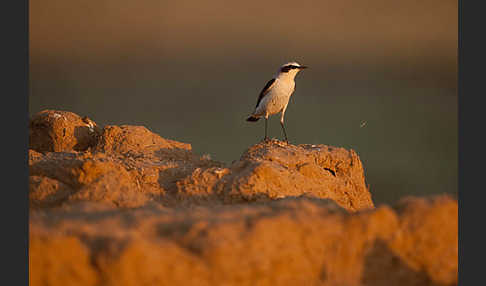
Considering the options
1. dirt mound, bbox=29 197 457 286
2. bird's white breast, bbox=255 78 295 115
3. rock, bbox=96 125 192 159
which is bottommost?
dirt mound, bbox=29 197 457 286

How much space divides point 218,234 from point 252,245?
22cm

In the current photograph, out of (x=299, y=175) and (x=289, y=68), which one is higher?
(x=289, y=68)

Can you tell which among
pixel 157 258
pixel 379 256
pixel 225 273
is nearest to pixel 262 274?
pixel 225 273

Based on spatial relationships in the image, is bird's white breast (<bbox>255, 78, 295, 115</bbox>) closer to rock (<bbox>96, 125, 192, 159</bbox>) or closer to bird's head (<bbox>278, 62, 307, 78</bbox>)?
bird's head (<bbox>278, 62, 307, 78</bbox>)

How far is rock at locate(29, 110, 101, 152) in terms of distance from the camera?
677 centimetres

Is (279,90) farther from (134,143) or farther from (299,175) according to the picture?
(299,175)

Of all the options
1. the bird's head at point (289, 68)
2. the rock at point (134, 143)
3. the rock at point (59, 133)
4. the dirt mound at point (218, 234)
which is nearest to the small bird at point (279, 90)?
the bird's head at point (289, 68)

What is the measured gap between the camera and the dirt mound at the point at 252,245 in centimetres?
261

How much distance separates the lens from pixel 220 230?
9.26 ft

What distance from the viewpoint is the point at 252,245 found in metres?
2.81

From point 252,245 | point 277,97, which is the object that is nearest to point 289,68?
point 277,97

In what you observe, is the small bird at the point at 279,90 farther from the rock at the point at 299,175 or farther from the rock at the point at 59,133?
the rock at the point at 59,133

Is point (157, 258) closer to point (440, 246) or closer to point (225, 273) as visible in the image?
point (225, 273)

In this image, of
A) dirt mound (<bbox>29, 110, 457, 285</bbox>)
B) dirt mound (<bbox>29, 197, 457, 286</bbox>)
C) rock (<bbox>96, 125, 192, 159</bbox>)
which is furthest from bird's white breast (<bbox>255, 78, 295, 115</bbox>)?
dirt mound (<bbox>29, 197, 457, 286</bbox>)
